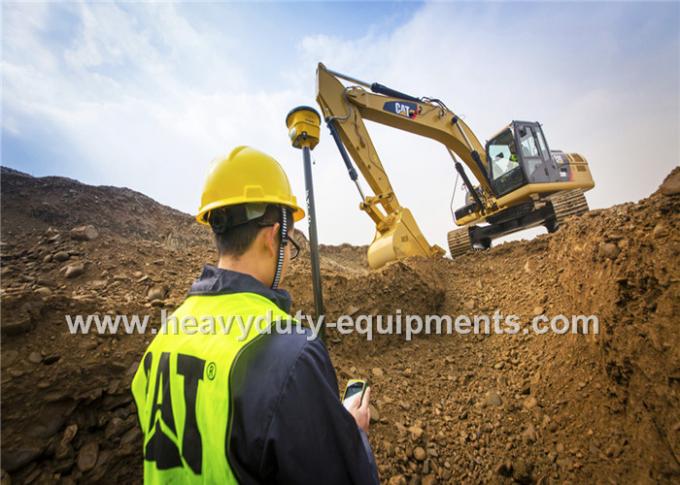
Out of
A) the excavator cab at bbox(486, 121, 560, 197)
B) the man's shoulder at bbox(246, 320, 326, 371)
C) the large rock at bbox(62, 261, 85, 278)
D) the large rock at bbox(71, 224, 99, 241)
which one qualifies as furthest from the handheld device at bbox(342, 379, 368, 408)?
the excavator cab at bbox(486, 121, 560, 197)

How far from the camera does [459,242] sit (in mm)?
9414

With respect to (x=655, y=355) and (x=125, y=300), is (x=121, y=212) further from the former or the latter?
(x=655, y=355)

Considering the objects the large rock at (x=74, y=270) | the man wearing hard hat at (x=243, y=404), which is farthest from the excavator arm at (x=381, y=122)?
the man wearing hard hat at (x=243, y=404)

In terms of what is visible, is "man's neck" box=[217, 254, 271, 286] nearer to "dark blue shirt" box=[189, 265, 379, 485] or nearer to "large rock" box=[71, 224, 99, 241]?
"dark blue shirt" box=[189, 265, 379, 485]

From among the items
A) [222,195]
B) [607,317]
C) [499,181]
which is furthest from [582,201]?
[222,195]

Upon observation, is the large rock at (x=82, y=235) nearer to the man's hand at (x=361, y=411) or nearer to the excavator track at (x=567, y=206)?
the man's hand at (x=361, y=411)

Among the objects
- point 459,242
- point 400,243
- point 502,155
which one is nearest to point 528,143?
point 502,155

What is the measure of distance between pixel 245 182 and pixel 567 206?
884 centimetres

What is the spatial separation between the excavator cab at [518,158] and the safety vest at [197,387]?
8.69 metres

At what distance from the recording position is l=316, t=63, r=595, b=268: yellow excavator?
657cm

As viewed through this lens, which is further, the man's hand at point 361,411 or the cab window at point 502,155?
the cab window at point 502,155

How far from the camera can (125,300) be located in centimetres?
365

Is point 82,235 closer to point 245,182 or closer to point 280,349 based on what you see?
point 245,182

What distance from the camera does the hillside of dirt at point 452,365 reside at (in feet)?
7.56
